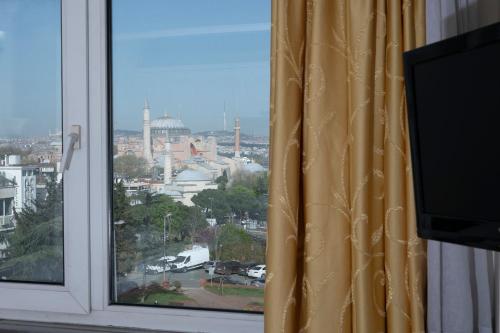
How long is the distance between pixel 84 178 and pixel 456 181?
4.20ft

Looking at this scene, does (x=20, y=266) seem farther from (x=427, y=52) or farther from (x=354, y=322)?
(x=427, y=52)

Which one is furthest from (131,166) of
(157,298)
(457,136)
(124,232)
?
(457,136)

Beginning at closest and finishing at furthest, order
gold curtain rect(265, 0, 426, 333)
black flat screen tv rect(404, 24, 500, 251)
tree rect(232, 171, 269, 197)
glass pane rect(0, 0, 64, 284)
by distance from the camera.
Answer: black flat screen tv rect(404, 24, 500, 251) → gold curtain rect(265, 0, 426, 333) → tree rect(232, 171, 269, 197) → glass pane rect(0, 0, 64, 284)

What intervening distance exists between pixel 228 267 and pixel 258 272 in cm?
11

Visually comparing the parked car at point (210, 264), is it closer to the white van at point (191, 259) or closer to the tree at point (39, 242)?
the white van at point (191, 259)

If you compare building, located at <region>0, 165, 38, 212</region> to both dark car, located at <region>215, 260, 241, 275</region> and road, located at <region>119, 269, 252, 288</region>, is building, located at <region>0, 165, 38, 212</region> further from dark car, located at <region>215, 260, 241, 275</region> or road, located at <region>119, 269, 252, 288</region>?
dark car, located at <region>215, 260, 241, 275</region>

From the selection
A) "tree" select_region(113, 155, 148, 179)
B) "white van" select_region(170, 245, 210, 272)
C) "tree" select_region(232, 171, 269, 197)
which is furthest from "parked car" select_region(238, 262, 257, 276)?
"tree" select_region(113, 155, 148, 179)

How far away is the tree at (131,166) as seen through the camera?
6.48ft

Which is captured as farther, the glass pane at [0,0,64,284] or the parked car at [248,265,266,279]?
the glass pane at [0,0,64,284]

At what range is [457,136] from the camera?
1143 mm

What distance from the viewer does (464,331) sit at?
140cm

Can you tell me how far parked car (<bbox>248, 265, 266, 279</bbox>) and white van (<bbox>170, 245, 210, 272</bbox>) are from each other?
6.2 inches

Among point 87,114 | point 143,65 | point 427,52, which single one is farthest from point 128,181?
point 427,52

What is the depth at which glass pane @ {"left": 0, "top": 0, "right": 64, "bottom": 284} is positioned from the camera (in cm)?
202
